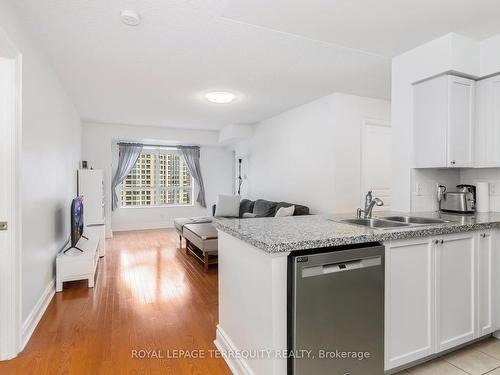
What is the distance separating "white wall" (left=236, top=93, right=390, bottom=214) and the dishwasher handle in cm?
261

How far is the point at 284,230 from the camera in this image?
1.79 m

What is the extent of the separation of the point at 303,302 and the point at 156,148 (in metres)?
7.10

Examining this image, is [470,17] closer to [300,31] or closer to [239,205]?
[300,31]

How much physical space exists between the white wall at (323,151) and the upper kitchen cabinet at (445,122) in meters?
1.53

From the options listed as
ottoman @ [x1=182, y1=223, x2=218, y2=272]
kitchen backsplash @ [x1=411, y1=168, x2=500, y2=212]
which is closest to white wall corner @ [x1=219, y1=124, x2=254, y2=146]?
ottoman @ [x1=182, y1=223, x2=218, y2=272]

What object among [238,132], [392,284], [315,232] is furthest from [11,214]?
[238,132]

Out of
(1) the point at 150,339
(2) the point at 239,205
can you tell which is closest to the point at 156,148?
(2) the point at 239,205

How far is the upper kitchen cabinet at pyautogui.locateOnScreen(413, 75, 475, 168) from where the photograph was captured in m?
2.53

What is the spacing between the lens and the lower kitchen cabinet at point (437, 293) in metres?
1.77

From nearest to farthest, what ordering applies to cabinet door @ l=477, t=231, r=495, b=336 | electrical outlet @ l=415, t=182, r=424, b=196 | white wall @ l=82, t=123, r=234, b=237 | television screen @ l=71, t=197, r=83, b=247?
cabinet door @ l=477, t=231, r=495, b=336 → electrical outlet @ l=415, t=182, r=424, b=196 → television screen @ l=71, t=197, r=83, b=247 → white wall @ l=82, t=123, r=234, b=237

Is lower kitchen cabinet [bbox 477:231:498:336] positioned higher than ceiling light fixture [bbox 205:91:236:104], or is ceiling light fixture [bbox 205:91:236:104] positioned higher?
ceiling light fixture [bbox 205:91:236:104]

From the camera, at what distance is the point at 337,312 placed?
1.53 m

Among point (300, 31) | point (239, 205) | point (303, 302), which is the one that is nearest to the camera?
point (303, 302)

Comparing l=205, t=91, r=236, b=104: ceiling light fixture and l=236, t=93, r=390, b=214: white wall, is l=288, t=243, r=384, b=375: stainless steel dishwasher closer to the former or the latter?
l=236, t=93, r=390, b=214: white wall
